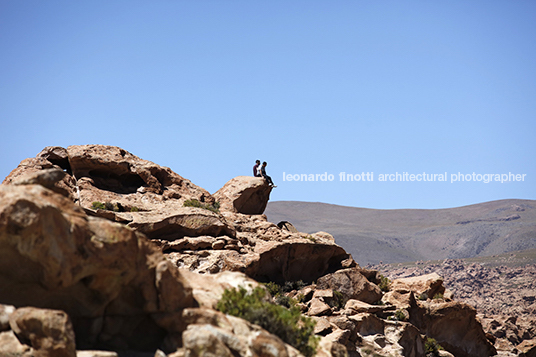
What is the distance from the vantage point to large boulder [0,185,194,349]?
36.3ft

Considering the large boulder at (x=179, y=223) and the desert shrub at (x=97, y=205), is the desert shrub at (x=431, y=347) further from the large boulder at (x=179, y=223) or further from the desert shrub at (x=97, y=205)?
the desert shrub at (x=97, y=205)

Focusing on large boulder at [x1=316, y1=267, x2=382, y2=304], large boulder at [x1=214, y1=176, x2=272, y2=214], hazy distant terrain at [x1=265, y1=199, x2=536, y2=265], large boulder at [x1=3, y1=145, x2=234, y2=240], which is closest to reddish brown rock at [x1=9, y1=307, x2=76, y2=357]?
large boulder at [x1=3, y1=145, x2=234, y2=240]

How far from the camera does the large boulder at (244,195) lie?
3183cm

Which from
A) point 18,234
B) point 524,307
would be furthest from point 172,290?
point 524,307

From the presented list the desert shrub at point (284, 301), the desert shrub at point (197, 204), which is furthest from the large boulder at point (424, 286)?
the desert shrub at point (197, 204)

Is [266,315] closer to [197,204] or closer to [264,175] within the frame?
[197,204]

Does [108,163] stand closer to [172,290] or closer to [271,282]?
[271,282]

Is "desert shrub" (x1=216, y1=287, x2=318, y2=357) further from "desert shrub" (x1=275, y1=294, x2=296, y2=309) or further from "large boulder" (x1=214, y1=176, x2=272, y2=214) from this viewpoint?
"large boulder" (x1=214, y1=176, x2=272, y2=214)

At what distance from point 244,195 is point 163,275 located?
67.7 feet

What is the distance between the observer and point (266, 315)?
12992mm

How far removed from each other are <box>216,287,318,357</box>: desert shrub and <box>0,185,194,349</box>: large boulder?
1.18 metres

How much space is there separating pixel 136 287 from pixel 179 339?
1.49m

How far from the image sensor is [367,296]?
93.9ft

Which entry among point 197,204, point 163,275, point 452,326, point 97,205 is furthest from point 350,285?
point 163,275
